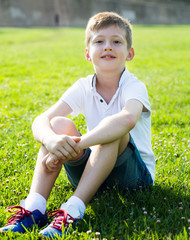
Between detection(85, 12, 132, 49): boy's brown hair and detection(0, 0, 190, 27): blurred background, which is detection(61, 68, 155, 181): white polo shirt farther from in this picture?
detection(0, 0, 190, 27): blurred background

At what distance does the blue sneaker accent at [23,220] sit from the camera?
2043 mm

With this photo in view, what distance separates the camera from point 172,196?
2490mm

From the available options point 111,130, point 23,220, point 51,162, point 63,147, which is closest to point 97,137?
point 111,130

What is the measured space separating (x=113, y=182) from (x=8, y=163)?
108 cm

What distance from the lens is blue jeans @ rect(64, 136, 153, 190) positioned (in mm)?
2348

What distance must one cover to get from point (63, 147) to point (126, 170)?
1.60 ft

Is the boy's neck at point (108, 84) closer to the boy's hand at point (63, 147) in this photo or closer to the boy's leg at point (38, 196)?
the boy's leg at point (38, 196)

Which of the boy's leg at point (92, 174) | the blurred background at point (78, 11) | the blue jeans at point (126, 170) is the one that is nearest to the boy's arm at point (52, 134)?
the boy's leg at point (92, 174)

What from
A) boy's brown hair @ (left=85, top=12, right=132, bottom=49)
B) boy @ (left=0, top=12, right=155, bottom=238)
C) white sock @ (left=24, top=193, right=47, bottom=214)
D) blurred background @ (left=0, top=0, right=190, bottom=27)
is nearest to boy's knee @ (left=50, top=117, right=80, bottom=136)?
boy @ (left=0, top=12, right=155, bottom=238)

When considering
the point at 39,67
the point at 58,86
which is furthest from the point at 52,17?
the point at 58,86

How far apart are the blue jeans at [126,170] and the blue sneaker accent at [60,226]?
1.35ft

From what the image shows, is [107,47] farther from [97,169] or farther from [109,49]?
[97,169]

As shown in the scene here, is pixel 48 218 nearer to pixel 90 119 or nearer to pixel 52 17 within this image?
pixel 90 119

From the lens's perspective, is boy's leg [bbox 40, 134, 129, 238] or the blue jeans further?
the blue jeans
